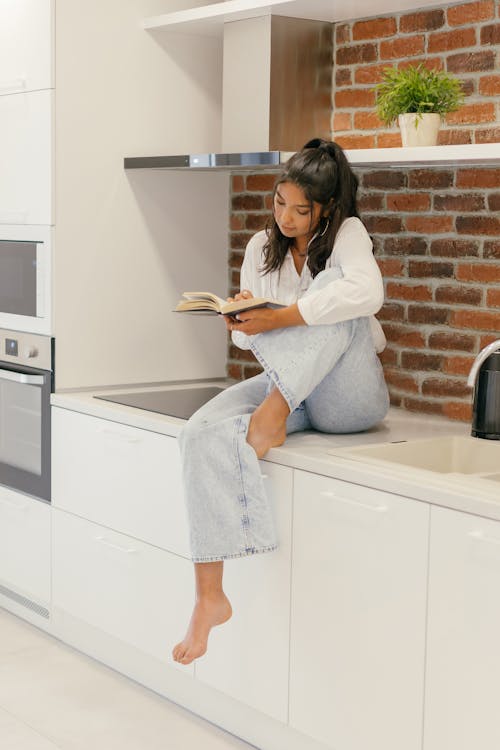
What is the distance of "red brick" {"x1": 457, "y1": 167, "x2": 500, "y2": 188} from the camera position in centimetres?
291

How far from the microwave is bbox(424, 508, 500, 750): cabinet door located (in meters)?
1.64

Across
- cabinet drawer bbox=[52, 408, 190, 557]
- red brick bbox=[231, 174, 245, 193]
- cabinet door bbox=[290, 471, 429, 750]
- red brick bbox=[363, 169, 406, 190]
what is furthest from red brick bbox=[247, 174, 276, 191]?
cabinet door bbox=[290, 471, 429, 750]

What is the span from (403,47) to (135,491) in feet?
4.76

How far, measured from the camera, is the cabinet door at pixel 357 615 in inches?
89.0

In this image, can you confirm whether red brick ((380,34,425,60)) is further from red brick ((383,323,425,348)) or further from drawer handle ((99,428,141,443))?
drawer handle ((99,428,141,443))

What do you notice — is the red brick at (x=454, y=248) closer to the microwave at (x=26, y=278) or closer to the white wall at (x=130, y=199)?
the white wall at (x=130, y=199)

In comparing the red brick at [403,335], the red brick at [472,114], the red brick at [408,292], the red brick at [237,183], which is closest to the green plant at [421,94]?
the red brick at [472,114]

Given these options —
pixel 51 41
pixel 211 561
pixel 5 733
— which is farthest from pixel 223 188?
pixel 5 733

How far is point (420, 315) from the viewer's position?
3174 mm

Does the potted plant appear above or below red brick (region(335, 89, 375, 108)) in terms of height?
below

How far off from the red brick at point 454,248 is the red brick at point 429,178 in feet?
0.50

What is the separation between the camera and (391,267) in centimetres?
324

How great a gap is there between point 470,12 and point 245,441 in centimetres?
130

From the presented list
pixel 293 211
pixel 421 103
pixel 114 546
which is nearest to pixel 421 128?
pixel 421 103
